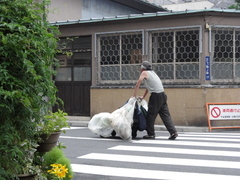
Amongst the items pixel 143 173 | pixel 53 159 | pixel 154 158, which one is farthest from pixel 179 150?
pixel 53 159

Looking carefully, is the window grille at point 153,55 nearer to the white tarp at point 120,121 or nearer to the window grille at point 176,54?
the window grille at point 176,54

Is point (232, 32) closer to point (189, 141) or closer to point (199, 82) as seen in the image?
point (199, 82)

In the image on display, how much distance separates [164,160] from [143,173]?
1147 mm

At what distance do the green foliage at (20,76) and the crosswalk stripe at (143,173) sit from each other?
2478 mm

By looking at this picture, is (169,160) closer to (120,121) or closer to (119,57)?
(120,121)

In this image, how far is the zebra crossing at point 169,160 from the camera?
6270mm

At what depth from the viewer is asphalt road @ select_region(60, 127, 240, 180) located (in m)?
6.25

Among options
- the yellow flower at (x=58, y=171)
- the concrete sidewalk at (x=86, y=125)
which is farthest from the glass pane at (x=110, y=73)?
the yellow flower at (x=58, y=171)

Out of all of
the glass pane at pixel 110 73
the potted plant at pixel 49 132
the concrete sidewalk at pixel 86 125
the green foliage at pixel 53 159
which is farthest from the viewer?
the glass pane at pixel 110 73

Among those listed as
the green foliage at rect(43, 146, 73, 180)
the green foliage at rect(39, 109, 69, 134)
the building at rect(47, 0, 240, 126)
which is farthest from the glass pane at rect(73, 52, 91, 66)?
the green foliage at rect(43, 146, 73, 180)

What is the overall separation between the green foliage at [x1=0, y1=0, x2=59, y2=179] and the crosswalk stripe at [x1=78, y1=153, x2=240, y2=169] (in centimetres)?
358

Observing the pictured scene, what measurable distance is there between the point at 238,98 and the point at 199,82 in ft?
4.84

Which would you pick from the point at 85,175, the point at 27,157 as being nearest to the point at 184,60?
the point at 85,175

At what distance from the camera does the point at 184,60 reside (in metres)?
14.3
